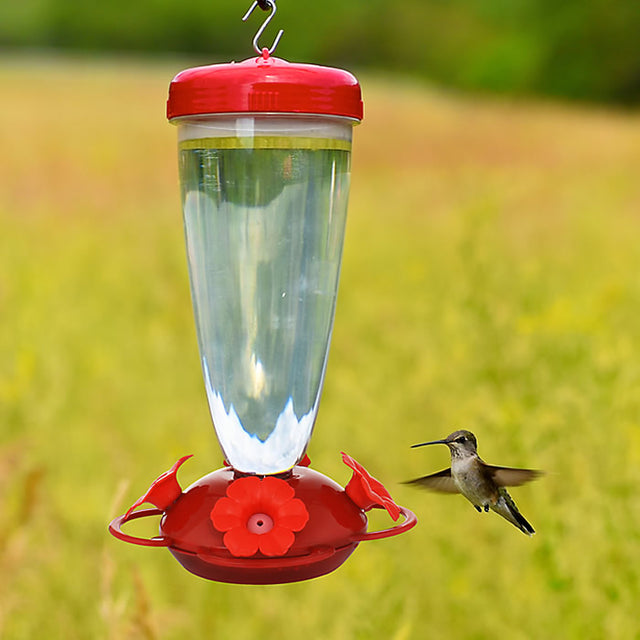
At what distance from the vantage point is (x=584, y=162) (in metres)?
8.53

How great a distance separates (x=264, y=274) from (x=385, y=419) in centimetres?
154

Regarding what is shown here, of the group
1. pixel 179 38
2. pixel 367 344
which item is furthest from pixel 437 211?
pixel 179 38

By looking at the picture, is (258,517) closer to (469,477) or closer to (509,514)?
(469,477)

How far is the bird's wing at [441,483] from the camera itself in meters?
1.24

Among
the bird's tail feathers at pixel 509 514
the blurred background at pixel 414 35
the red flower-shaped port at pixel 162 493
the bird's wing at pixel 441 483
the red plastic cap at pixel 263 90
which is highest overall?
the red plastic cap at pixel 263 90

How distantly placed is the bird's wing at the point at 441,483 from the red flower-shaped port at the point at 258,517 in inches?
12.4

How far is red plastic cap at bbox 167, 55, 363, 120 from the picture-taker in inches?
35.5

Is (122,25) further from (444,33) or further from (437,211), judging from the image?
(437,211)

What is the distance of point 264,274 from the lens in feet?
3.93

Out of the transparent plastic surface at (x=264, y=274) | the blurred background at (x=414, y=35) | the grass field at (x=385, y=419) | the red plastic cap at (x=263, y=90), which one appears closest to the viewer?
the red plastic cap at (x=263, y=90)

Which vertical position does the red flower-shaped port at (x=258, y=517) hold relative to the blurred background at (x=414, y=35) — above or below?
above

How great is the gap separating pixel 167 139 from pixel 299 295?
8161 mm

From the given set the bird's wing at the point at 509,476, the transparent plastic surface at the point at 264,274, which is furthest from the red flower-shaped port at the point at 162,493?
the bird's wing at the point at 509,476

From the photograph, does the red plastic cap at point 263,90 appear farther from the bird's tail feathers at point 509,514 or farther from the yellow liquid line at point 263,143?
the bird's tail feathers at point 509,514
